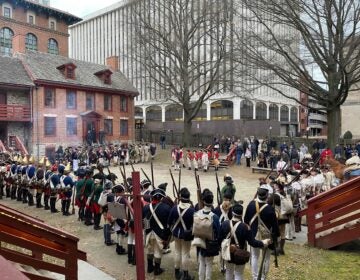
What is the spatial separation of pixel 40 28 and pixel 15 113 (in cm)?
2181

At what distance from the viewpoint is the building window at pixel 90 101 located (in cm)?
3400

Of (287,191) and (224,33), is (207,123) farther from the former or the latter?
(287,191)

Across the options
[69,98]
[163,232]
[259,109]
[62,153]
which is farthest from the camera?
[259,109]

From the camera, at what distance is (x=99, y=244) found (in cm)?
1002

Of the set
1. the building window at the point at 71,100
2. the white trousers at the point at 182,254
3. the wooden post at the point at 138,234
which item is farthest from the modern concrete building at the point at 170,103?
the wooden post at the point at 138,234

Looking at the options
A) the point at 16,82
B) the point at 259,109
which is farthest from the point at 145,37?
the point at 259,109

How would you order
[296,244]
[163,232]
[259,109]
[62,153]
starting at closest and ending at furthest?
[163,232] < [296,244] < [62,153] < [259,109]

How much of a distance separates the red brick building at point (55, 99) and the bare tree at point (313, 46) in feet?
57.4

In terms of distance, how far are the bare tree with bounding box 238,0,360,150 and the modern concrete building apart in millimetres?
4614

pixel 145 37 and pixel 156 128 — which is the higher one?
pixel 145 37

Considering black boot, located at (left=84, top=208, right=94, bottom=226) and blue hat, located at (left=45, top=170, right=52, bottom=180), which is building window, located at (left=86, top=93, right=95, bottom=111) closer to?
blue hat, located at (left=45, top=170, right=52, bottom=180)

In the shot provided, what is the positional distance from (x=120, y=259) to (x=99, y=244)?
143 centimetres

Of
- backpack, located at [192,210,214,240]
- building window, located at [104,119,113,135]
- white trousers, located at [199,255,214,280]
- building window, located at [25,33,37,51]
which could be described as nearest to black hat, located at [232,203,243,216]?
backpack, located at [192,210,214,240]

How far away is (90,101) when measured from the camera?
34.3 meters
